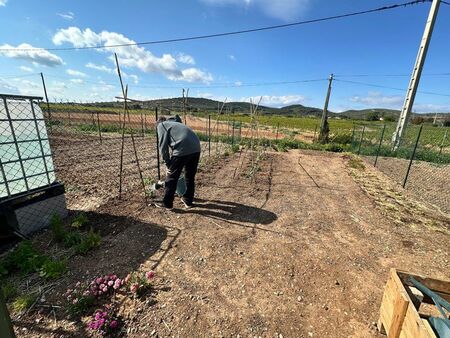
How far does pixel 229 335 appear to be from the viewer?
1984 mm


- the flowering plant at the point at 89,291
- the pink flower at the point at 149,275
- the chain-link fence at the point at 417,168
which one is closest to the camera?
the flowering plant at the point at 89,291

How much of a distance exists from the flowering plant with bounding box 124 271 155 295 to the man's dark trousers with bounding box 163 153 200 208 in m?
1.69

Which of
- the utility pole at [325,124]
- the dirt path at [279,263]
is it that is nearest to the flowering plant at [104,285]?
the dirt path at [279,263]

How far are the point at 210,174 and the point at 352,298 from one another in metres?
4.74

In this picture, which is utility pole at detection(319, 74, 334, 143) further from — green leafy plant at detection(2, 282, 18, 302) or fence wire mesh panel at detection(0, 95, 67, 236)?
green leafy plant at detection(2, 282, 18, 302)

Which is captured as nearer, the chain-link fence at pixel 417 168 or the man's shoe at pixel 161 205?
the man's shoe at pixel 161 205

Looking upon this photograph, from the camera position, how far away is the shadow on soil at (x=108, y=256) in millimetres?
2037

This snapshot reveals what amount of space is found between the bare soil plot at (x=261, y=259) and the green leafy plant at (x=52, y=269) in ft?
0.39

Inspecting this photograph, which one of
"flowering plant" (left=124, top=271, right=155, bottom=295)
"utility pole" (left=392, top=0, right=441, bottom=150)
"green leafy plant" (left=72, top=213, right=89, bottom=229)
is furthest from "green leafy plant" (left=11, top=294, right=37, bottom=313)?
"utility pole" (left=392, top=0, right=441, bottom=150)

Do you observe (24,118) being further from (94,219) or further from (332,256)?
(332,256)

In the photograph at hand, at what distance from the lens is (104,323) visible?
1946mm

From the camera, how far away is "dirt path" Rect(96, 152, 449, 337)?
2131 millimetres

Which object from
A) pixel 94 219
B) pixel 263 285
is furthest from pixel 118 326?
pixel 94 219

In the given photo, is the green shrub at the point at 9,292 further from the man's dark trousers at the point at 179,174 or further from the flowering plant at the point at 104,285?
the man's dark trousers at the point at 179,174
